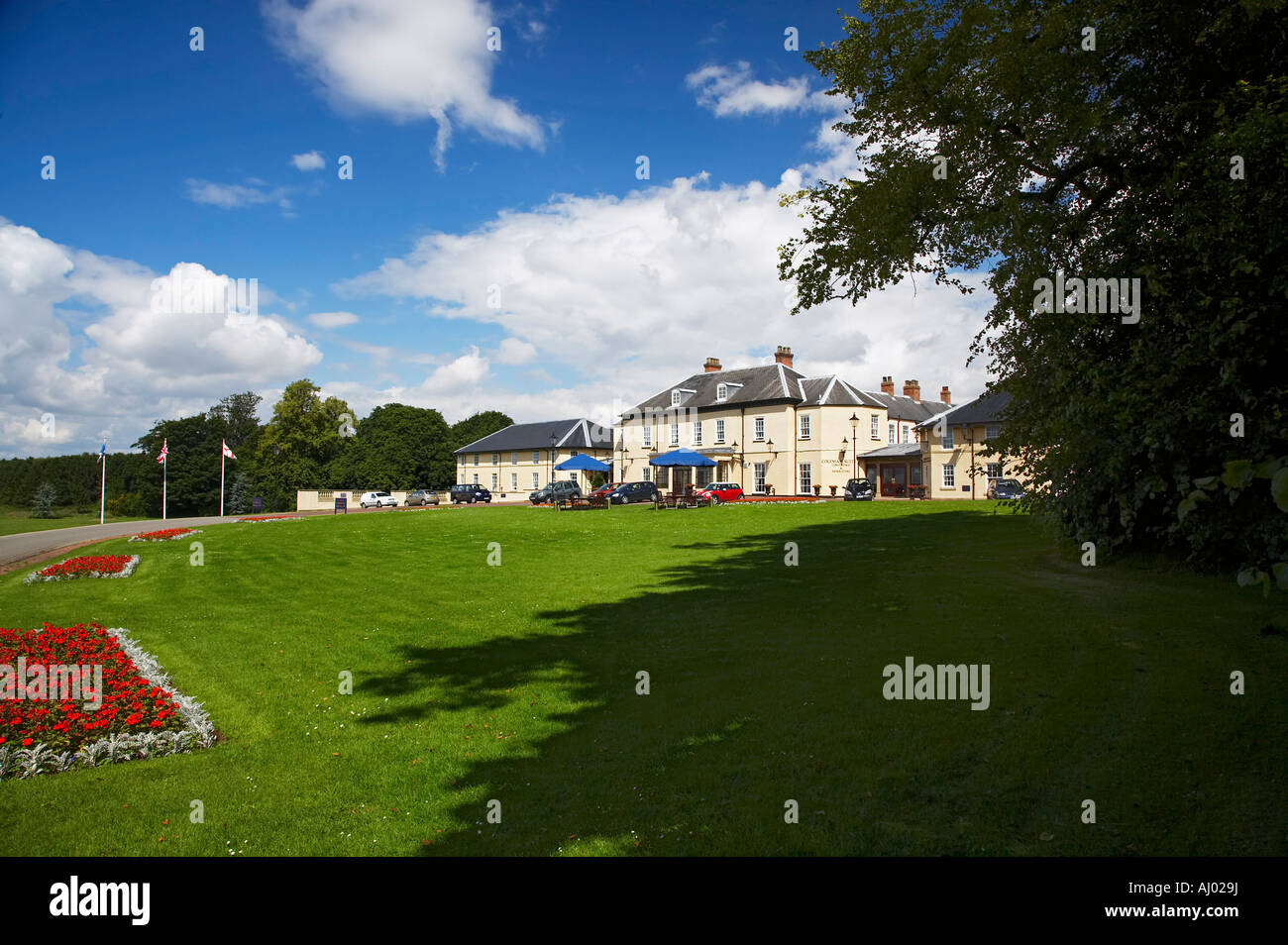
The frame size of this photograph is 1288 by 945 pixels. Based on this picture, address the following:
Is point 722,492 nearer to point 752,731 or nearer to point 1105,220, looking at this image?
point 1105,220

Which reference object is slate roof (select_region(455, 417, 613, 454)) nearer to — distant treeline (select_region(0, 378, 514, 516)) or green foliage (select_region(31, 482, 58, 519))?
distant treeline (select_region(0, 378, 514, 516))

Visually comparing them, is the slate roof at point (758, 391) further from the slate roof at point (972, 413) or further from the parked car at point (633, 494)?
the parked car at point (633, 494)

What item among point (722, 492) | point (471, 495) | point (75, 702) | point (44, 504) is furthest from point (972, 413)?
point (44, 504)

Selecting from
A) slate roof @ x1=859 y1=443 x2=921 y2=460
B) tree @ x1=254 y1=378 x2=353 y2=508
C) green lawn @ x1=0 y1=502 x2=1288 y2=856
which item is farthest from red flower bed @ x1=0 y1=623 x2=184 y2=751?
tree @ x1=254 y1=378 x2=353 y2=508

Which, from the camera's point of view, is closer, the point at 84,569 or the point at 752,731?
the point at 752,731

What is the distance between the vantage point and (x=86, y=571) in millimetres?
16812

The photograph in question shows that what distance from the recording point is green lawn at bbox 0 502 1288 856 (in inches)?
185

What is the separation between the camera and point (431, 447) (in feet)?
281

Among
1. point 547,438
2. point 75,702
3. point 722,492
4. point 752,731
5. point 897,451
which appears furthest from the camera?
point 547,438

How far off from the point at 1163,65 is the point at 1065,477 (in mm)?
6865

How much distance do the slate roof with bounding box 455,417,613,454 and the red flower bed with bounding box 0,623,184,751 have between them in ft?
199

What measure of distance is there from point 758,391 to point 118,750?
2066 inches
